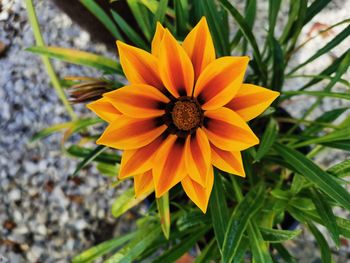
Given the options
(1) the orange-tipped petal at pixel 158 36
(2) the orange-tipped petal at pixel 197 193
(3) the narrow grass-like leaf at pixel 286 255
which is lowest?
(3) the narrow grass-like leaf at pixel 286 255

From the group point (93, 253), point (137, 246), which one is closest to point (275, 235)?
point (137, 246)

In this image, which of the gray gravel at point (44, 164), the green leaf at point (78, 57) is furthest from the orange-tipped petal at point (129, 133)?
the gray gravel at point (44, 164)

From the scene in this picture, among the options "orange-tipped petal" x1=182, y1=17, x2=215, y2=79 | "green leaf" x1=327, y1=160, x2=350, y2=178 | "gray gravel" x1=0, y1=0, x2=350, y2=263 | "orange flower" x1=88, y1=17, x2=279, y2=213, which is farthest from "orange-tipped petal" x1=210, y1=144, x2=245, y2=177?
"gray gravel" x1=0, y1=0, x2=350, y2=263

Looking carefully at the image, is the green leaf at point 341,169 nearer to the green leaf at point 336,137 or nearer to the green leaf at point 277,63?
the green leaf at point 336,137

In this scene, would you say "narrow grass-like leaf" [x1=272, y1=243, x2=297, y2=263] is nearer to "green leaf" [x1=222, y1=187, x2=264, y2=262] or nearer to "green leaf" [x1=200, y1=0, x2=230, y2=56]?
"green leaf" [x1=222, y1=187, x2=264, y2=262]

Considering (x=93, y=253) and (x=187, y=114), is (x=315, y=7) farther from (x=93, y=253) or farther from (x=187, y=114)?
(x=93, y=253)

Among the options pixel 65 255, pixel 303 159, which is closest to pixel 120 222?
pixel 65 255

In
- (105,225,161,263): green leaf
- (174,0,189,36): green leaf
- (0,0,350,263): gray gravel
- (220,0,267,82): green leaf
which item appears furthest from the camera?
(0,0,350,263): gray gravel
